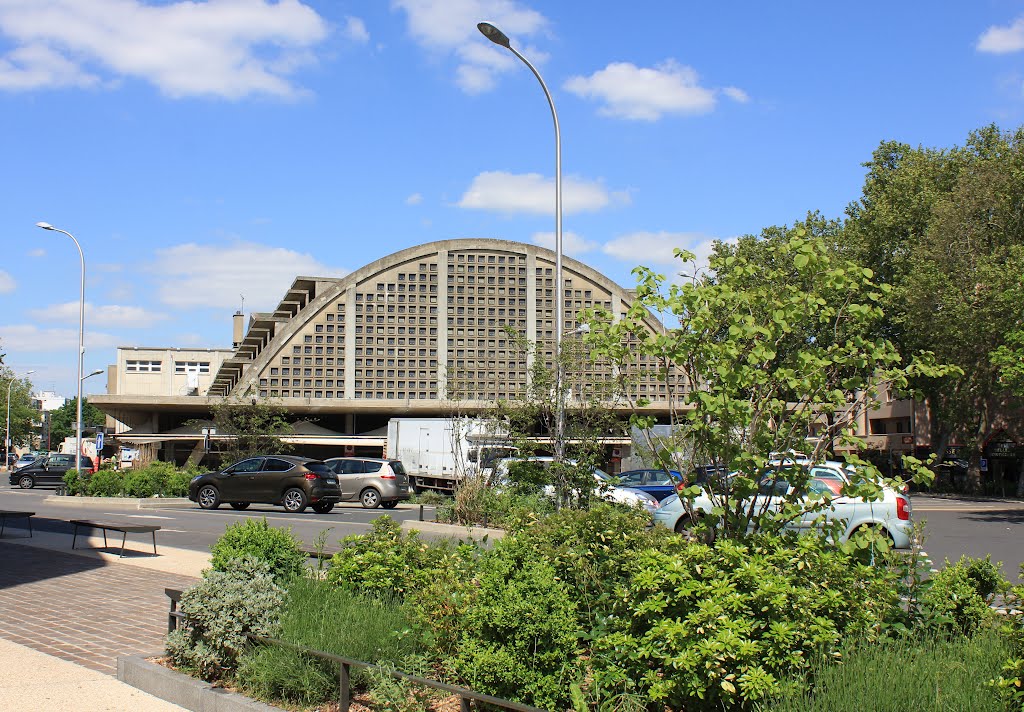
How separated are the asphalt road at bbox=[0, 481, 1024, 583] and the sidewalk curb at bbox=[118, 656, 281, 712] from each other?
7984 mm

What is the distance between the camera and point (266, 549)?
7613 mm

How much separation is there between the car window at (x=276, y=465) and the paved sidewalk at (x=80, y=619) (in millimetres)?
10901

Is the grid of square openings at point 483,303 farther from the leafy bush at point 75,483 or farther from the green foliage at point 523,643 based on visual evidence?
the green foliage at point 523,643

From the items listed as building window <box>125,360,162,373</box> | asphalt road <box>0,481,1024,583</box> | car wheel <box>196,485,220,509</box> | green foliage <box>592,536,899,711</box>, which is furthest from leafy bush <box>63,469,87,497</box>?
building window <box>125,360,162,373</box>

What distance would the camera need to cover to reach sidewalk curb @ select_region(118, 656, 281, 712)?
6.13 meters

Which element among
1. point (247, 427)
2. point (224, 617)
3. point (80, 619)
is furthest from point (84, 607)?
point (247, 427)

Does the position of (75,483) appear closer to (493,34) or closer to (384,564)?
(493,34)

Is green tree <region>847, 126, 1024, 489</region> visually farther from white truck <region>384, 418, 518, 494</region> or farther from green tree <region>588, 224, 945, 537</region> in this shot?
green tree <region>588, 224, 945, 537</region>

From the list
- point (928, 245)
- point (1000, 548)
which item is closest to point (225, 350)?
point (928, 245)

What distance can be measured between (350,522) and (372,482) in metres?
8.78

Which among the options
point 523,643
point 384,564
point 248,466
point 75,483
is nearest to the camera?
point 523,643

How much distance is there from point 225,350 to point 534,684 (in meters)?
104

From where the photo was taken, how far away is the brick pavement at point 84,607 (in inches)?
331

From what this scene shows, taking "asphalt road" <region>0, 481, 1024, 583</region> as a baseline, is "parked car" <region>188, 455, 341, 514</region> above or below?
above
